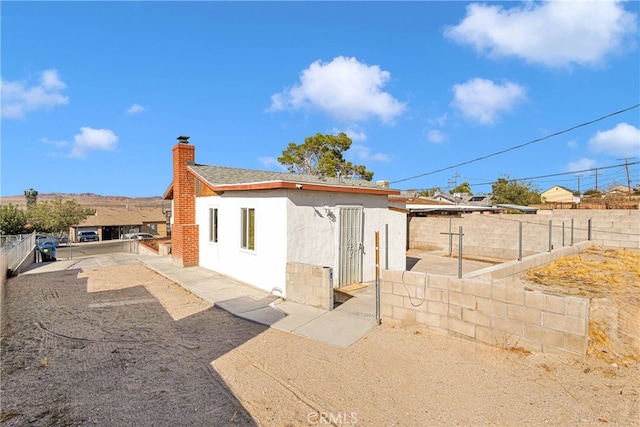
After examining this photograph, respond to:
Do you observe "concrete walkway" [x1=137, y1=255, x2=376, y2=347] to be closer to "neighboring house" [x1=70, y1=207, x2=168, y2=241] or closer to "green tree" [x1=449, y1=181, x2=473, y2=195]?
"neighboring house" [x1=70, y1=207, x2=168, y2=241]

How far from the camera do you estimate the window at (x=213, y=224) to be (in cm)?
1108

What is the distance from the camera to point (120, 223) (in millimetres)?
51531

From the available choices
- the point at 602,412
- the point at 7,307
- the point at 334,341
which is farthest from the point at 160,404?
the point at 7,307

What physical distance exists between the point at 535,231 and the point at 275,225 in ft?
40.3

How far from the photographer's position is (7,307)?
7.57 m

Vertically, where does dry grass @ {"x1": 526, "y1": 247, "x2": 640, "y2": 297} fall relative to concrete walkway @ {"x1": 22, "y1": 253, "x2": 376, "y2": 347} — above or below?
above

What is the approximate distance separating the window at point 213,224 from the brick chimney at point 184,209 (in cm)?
111

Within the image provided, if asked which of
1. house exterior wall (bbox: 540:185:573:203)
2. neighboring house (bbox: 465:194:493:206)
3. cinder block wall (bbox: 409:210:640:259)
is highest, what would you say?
house exterior wall (bbox: 540:185:573:203)

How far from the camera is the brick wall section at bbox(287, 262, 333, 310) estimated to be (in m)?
6.96

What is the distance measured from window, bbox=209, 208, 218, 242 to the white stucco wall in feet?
0.65

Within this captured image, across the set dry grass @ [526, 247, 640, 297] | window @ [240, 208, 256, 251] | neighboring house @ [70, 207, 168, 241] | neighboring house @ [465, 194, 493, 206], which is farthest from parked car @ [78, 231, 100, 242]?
dry grass @ [526, 247, 640, 297]

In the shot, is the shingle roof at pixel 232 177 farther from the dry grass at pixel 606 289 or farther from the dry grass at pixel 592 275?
the dry grass at pixel 606 289

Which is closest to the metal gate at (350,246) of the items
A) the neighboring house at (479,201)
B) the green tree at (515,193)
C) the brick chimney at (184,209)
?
the brick chimney at (184,209)

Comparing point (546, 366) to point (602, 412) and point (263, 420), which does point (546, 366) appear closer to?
point (602, 412)
